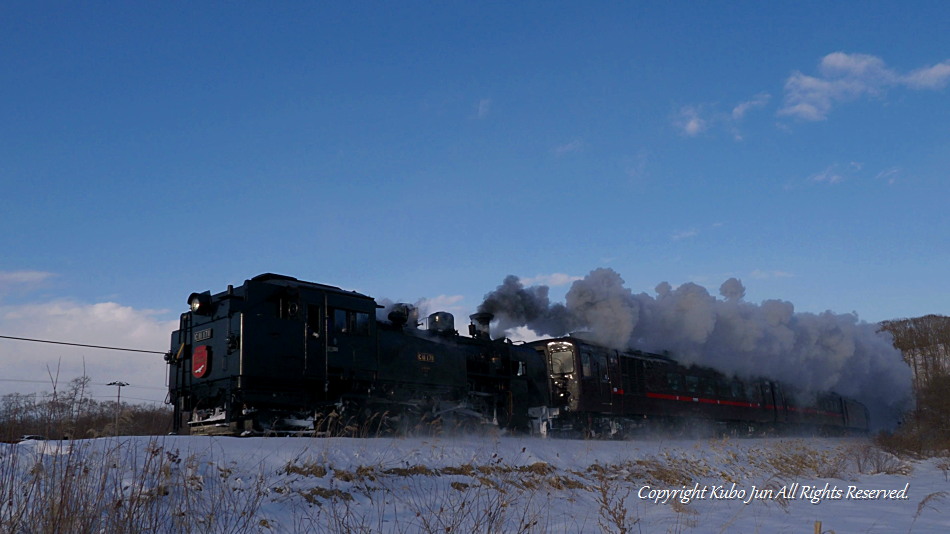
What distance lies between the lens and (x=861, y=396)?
50688 mm

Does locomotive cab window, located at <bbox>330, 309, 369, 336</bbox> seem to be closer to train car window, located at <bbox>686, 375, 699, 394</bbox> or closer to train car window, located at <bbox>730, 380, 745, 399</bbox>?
train car window, located at <bbox>686, 375, 699, 394</bbox>

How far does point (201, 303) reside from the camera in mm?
16391

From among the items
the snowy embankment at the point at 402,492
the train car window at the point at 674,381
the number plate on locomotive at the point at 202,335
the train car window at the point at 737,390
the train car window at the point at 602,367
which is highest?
the number plate on locomotive at the point at 202,335

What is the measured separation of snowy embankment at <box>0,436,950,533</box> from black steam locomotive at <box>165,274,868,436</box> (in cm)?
174

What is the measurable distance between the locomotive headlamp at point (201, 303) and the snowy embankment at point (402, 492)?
5427 mm

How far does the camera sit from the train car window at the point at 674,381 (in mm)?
28750

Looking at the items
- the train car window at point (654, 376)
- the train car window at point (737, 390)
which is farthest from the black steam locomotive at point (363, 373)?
the train car window at point (737, 390)

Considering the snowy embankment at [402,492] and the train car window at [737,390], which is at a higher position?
the train car window at [737,390]

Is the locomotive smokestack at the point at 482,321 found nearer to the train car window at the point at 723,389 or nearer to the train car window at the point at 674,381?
the train car window at the point at 674,381

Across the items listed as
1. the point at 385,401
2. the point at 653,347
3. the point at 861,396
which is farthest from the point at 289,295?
the point at 861,396

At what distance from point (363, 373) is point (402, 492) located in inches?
261

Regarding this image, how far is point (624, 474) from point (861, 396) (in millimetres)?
44041

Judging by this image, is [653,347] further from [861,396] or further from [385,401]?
[861,396]

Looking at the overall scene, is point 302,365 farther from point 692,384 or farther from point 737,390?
point 737,390
